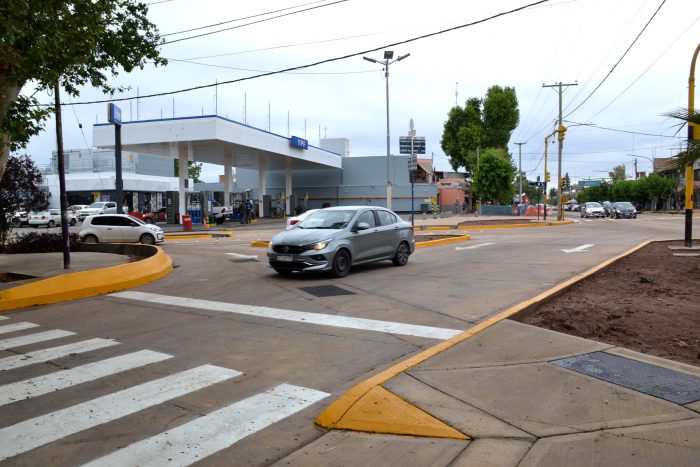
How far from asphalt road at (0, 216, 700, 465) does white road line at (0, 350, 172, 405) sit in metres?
0.02

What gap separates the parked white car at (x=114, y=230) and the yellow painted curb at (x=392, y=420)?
68.7 ft

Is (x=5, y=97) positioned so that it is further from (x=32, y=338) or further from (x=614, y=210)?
(x=614, y=210)

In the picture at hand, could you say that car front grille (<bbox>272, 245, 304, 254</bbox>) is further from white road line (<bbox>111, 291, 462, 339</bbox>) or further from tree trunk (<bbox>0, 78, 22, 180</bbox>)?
tree trunk (<bbox>0, 78, 22, 180</bbox>)

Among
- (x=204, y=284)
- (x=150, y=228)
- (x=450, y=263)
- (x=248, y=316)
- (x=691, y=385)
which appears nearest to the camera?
(x=691, y=385)

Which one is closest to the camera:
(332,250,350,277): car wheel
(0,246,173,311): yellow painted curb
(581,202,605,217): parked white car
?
(0,246,173,311): yellow painted curb

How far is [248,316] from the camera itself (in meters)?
8.12

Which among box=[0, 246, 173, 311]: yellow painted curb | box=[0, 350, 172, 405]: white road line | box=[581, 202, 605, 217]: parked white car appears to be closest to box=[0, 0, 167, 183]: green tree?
box=[0, 246, 173, 311]: yellow painted curb

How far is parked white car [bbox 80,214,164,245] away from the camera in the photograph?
2273 cm

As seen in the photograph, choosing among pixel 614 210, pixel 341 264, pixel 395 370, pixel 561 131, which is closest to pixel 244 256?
pixel 341 264

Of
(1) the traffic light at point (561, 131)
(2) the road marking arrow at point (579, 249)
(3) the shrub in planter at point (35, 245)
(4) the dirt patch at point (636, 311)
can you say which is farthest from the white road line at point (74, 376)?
(1) the traffic light at point (561, 131)

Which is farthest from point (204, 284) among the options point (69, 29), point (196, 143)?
point (196, 143)

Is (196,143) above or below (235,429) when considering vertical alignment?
above

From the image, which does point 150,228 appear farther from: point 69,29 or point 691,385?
point 691,385

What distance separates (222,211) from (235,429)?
3826 cm
